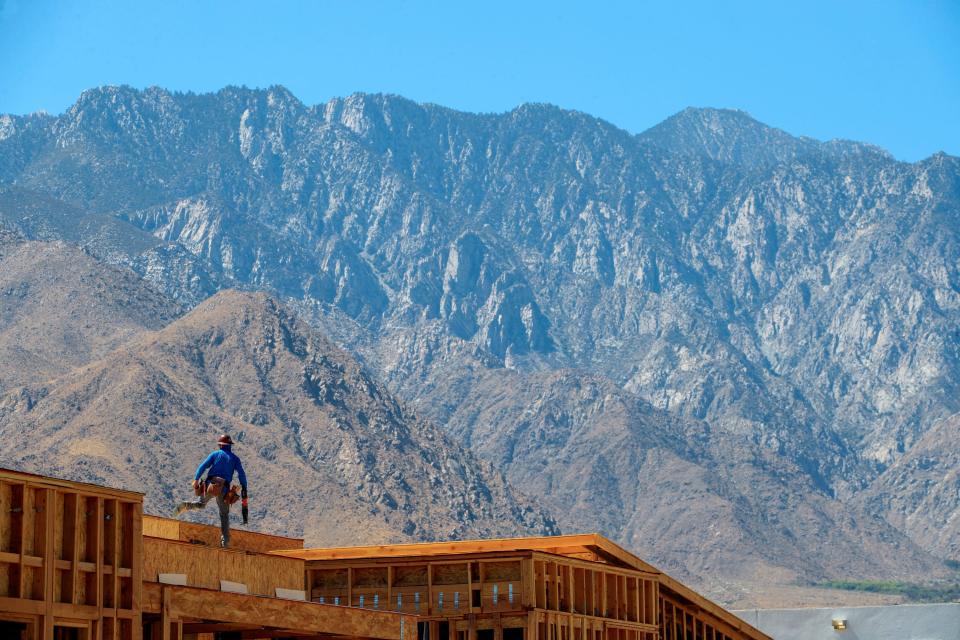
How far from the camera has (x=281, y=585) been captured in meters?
33.1

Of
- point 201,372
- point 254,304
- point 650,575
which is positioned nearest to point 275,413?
point 201,372

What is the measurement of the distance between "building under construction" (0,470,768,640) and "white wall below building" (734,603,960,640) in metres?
8.39

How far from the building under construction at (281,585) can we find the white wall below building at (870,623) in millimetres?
8391

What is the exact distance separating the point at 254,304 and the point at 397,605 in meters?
160

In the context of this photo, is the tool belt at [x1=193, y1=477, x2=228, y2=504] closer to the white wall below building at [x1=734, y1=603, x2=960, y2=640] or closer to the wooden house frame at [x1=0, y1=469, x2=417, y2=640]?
the wooden house frame at [x1=0, y1=469, x2=417, y2=640]

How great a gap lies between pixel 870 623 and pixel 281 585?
24.1m

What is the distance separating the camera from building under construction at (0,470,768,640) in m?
25.5

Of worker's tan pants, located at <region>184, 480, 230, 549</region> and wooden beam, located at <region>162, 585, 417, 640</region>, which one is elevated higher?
worker's tan pants, located at <region>184, 480, 230, 549</region>

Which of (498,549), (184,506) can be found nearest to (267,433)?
(498,549)

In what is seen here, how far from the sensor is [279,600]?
98.6ft

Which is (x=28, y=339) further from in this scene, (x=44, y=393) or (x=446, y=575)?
(x=446, y=575)

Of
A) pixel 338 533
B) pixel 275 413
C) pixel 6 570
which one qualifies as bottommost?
pixel 6 570

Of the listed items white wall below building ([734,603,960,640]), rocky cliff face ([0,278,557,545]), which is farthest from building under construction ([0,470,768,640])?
rocky cliff face ([0,278,557,545])

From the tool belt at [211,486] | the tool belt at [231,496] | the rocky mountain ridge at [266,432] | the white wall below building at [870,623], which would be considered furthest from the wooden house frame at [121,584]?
the rocky mountain ridge at [266,432]
